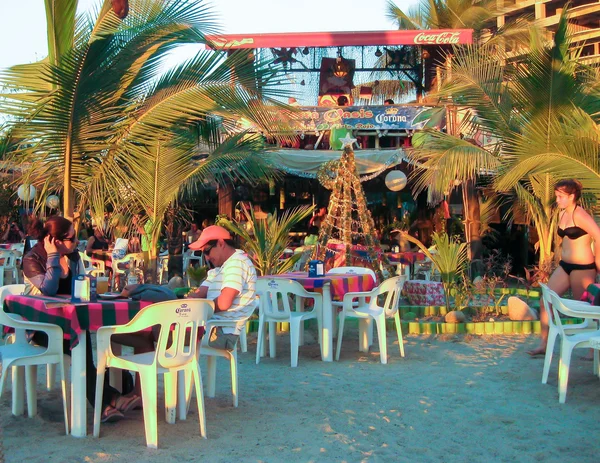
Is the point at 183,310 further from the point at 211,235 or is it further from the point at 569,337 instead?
the point at 569,337

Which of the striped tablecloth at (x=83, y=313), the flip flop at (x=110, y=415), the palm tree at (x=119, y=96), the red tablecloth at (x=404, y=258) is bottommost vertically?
the flip flop at (x=110, y=415)

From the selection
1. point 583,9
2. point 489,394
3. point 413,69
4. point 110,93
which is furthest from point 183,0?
point 583,9

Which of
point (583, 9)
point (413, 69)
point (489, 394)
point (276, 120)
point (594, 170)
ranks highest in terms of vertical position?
point (583, 9)

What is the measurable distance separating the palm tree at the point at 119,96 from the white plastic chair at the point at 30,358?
2.60 metres

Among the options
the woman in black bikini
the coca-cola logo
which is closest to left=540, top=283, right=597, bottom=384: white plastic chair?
the woman in black bikini

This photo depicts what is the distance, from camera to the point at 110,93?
22.7 feet

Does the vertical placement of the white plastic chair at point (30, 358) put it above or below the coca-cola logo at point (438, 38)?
below

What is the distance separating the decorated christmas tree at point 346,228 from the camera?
9141 millimetres

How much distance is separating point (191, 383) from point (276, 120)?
12.7 ft

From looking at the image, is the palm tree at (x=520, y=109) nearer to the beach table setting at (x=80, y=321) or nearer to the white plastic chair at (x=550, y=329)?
the white plastic chair at (x=550, y=329)

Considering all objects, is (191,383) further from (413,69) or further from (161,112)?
(413,69)

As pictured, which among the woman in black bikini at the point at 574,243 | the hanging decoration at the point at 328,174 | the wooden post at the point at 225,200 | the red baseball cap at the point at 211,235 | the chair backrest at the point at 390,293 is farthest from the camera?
the wooden post at the point at 225,200

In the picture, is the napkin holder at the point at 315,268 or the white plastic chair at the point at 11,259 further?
the white plastic chair at the point at 11,259

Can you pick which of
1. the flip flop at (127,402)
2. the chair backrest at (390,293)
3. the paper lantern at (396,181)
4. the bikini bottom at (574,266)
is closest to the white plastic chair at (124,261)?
the paper lantern at (396,181)
